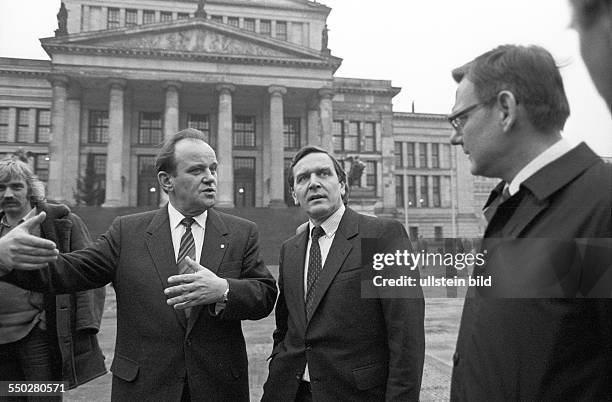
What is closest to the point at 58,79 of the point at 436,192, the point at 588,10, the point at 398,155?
the point at 398,155

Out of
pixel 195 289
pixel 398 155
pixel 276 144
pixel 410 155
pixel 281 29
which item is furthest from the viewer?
pixel 410 155

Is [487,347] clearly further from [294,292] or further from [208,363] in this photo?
[208,363]

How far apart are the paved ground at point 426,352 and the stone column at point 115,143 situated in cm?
2271

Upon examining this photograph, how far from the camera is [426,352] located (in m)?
5.48

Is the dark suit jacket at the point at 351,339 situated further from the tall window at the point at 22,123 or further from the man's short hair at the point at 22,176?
the tall window at the point at 22,123

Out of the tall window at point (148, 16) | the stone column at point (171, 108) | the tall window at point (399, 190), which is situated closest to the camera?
the stone column at point (171, 108)

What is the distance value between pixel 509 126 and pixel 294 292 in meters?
1.45

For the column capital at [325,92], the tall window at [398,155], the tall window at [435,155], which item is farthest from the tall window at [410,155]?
the column capital at [325,92]

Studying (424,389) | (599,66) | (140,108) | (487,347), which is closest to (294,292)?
(487,347)

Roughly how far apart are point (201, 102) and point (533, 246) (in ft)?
114

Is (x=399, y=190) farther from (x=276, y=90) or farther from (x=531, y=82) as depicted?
(x=531, y=82)

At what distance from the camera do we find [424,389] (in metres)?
4.18

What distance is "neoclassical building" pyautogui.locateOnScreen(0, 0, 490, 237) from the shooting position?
29.6m

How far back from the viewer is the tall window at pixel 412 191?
144ft
